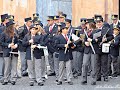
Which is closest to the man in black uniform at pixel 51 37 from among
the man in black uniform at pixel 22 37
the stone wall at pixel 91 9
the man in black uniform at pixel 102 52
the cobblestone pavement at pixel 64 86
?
the man in black uniform at pixel 22 37

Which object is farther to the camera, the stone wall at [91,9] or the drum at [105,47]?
the stone wall at [91,9]

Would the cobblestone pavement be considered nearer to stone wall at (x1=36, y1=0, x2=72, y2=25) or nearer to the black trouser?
the black trouser

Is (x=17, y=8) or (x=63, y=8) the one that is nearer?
(x=17, y=8)

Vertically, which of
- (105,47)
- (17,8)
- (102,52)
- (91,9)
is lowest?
(102,52)

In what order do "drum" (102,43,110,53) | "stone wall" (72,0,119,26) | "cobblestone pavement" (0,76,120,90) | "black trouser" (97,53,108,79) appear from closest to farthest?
"cobblestone pavement" (0,76,120,90) < "drum" (102,43,110,53) < "black trouser" (97,53,108,79) < "stone wall" (72,0,119,26)

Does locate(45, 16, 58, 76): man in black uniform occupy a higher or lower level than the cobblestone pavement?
higher

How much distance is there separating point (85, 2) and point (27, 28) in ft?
17.0

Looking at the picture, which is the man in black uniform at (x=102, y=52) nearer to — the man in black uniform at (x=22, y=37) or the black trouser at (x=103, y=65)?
the black trouser at (x=103, y=65)

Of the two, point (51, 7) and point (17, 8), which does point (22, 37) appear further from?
point (51, 7)

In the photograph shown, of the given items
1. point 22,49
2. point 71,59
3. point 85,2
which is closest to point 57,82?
point 71,59

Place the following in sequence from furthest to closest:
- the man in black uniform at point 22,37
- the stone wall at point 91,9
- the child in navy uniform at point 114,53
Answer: the stone wall at point 91,9 → the man in black uniform at point 22,37 → the child in navy uniform at point 114,53

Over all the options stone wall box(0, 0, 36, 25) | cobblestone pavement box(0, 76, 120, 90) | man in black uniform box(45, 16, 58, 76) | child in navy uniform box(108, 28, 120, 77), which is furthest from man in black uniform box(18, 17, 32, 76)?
stone wall box(0, 0, 36, 25)

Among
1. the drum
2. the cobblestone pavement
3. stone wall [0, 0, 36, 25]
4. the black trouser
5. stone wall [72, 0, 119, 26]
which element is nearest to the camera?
the cobblestone pavement

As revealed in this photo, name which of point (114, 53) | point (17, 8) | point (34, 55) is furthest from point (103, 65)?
point (17, 8)
